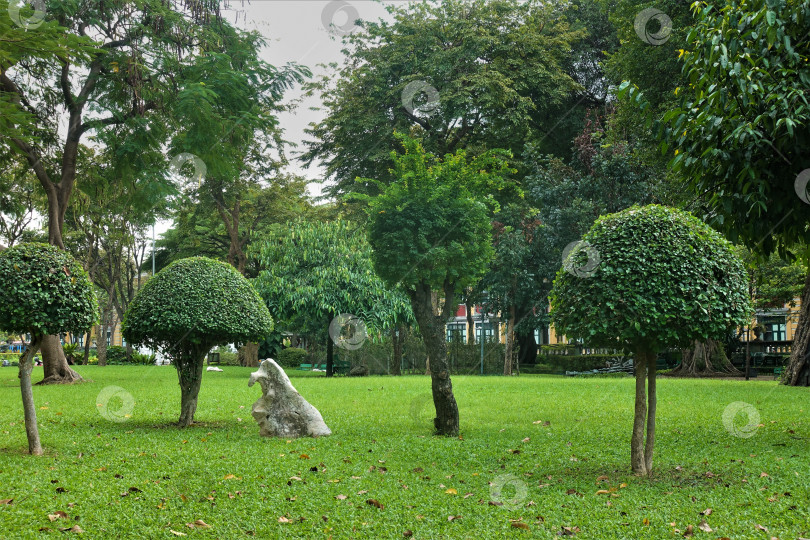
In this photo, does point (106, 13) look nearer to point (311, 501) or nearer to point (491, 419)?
point (491, 419)

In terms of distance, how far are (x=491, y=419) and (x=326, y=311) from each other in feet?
52.4

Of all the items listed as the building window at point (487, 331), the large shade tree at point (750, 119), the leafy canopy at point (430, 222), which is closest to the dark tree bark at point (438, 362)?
the leafy canopy at point (430, 222)

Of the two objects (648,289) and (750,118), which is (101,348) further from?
(648,289)

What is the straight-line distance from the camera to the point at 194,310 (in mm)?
10375

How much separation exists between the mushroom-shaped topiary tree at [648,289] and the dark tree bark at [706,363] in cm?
2079

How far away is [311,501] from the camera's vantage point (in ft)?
20.6

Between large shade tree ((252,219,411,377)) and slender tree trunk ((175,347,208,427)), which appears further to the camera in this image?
large shade tree ((252,219,411,377))

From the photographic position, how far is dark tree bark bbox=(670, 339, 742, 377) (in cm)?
2670

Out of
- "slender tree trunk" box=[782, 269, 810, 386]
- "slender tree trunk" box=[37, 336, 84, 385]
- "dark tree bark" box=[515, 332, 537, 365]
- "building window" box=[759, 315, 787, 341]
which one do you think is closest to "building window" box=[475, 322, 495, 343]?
"dark tree bark" box=[515, 332, 537, 365]

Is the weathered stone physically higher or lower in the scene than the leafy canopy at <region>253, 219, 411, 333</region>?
lower

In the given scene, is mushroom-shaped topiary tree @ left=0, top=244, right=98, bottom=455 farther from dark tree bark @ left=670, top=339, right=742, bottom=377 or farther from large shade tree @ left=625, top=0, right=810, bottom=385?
dark tree bark @ left=670, top=339, right=742, bottom=377

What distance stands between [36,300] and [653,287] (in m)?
6.77

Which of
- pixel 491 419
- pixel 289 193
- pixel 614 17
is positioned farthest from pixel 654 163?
pixel 289 193

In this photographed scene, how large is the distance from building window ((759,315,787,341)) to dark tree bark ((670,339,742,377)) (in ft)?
38.2
